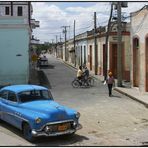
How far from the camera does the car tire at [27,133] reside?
552 inches

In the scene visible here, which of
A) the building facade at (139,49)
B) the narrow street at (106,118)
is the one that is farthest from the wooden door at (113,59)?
the narrow street at (106,118)

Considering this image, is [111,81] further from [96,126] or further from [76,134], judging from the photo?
[76,134]

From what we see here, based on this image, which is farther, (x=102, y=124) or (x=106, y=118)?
(x=106, y=118)

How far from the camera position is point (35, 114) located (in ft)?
46.3

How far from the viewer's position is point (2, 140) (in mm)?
14039

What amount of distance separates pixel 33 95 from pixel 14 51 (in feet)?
61.4

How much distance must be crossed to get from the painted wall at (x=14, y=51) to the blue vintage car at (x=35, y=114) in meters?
17.7

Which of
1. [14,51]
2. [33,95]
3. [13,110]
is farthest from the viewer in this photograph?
[14,51]

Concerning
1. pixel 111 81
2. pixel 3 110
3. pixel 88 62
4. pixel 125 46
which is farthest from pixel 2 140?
pixel 88 62

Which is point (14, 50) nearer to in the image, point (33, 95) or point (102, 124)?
point (102, 124)

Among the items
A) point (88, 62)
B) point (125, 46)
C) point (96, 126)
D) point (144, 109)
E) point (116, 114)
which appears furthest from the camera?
point (88, 62)

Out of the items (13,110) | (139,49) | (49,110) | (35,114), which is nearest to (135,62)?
(139,49)

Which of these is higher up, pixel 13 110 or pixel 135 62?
pixel 135 62

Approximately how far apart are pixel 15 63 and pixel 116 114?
15.6m
